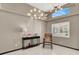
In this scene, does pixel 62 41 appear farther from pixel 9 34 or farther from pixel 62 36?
pixel 9 34

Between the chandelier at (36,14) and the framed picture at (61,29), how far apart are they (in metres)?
0.93

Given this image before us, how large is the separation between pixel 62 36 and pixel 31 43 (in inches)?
76.4

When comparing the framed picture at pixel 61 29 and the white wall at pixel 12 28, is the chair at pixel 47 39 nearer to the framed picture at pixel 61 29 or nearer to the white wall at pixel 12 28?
the framed picture at pixel 61 29

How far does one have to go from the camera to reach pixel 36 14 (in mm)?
4109

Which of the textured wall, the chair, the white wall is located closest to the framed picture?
the textured wall

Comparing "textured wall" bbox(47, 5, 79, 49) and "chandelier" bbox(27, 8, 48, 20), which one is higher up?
"chandelier" bbox(27, 8, 48, 20)

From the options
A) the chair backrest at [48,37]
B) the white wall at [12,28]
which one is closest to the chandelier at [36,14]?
the white wall at [12,28]

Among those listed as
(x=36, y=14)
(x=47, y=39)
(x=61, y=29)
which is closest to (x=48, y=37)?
(x=47, y=39)

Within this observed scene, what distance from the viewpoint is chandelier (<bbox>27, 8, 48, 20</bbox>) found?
13.3 ft

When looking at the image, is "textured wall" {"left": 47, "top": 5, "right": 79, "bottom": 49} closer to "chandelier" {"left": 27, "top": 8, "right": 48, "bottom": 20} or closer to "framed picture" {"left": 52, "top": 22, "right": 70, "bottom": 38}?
"framed picture" {"left": 52, "top": 22, "right": 70, "bottom": 38}

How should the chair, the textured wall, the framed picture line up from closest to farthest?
1. the textured wall
2. the framed picture
3. the chair

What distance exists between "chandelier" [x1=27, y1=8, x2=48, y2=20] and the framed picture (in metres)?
0.93

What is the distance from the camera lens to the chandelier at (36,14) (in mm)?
4051
